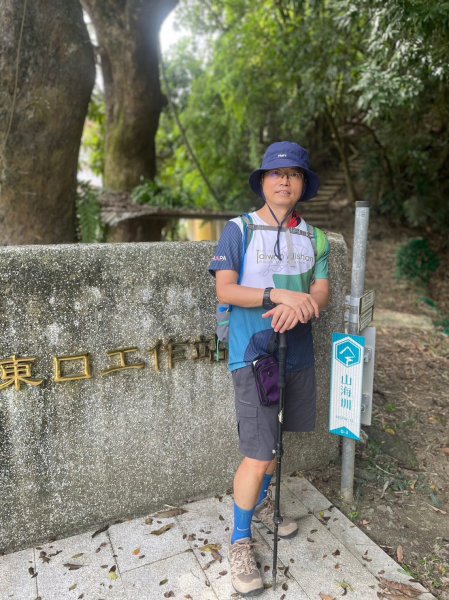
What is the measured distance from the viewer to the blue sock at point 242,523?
2.31 metres

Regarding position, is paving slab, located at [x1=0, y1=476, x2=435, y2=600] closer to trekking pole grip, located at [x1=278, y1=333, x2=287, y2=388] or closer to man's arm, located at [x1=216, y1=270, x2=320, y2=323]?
trekking pole grip, located at [x1=278, y1=333, x2=287, y2=388]

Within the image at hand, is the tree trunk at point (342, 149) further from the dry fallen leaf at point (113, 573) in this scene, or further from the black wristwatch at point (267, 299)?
the dry fallen leaf at point (113, 573)

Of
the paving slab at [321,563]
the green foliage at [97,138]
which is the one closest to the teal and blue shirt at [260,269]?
the paving slab at [321,563]

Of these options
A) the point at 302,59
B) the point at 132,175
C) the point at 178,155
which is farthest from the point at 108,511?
the point at 178,155

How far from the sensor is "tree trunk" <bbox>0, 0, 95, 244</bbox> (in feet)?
10.4

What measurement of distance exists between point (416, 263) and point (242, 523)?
723 centimetres

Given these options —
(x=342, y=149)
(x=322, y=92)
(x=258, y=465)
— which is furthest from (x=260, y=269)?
(x=342, y=149)

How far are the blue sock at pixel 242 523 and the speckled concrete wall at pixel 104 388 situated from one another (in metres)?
0.52

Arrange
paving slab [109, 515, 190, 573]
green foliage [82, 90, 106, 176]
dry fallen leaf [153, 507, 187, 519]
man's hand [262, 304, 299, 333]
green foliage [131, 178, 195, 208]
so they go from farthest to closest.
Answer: green foliage [82, 90, 106, 176] → green foliage [131, 178, 195, 208] → dry fallen leaf [153, 507, 187, 519] → paving slab [109, 515, 190, 573] → man's hand [262, 304, 299, 333]

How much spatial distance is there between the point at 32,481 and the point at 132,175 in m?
5.68

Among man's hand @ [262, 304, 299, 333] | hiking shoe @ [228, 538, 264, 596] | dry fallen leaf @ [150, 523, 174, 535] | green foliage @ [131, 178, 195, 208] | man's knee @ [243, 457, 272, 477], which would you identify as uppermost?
green foliage @ [131, 178, 195, 208]

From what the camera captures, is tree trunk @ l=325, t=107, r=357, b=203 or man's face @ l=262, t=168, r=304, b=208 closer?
man's face @ l=262, t=168, r=304, b=208

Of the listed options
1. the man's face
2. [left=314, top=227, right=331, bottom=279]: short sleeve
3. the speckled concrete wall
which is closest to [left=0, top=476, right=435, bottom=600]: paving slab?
the speckled concrete wall

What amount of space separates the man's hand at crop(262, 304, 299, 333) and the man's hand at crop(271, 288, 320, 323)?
2 cm
